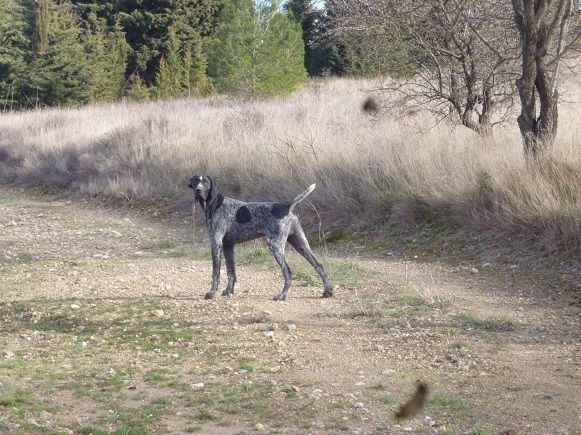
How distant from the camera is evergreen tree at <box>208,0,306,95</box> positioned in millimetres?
30391

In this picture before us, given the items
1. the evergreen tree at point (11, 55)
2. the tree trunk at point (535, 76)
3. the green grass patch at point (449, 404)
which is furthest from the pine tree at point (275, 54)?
the green grass patch at point (449, 404)

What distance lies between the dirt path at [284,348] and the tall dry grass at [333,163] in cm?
130

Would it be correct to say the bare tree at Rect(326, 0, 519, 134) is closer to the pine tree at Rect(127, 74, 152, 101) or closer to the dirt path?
the dirt path

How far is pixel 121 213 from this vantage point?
17.1m

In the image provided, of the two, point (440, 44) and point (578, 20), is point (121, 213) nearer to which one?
point (440, 44)

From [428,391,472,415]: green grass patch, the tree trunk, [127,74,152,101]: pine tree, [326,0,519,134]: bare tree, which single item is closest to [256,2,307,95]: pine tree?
[127,74,152,101]: pine tree

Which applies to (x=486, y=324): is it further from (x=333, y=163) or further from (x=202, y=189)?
(x=333, y=163)

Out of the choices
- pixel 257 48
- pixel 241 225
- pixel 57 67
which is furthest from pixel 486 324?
pixel 57 67

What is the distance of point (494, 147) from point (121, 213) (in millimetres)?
7456

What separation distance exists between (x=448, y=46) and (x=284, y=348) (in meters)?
9.23

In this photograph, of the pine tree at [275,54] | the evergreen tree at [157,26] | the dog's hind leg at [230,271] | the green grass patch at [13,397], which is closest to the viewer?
the green grass patch at [13,397]

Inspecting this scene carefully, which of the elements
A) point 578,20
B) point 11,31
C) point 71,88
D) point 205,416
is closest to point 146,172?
point 578,20

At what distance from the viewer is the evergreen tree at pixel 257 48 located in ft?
99.7

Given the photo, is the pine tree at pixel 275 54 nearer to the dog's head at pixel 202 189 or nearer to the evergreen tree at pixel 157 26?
the evergreen tree at pixel 157 26
